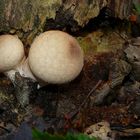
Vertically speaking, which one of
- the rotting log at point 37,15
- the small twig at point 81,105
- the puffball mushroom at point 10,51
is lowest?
the small twig at point 81,105

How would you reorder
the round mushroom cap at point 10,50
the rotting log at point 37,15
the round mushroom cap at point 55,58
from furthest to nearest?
the rotting log at point 37,15 < the round mushroom cap at point 10,50 < the round mushroom cap at point 55,58

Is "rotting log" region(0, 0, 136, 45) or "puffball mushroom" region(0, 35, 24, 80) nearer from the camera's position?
"puffball mushroom" region(0, 35, 24, 80)

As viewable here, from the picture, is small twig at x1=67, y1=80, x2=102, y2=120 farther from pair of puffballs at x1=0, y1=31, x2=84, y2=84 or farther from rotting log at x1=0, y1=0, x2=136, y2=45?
rotting log at x1=0, y1=0, x2=136, y2=45

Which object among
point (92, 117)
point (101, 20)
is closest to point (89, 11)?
point (101, 20)

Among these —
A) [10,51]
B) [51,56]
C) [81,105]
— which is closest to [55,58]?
[51,56]

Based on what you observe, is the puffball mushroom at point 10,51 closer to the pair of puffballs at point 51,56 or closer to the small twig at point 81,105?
the pair of puffballs at point 51,56

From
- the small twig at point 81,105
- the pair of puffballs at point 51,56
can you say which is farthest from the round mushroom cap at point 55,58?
the small twig at point 81,105

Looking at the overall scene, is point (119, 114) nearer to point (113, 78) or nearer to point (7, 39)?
point (113, 78)

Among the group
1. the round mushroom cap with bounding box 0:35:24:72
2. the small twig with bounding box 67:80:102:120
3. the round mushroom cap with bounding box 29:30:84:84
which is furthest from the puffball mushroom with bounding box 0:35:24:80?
the small twig with bounding box 67:80:102:120
